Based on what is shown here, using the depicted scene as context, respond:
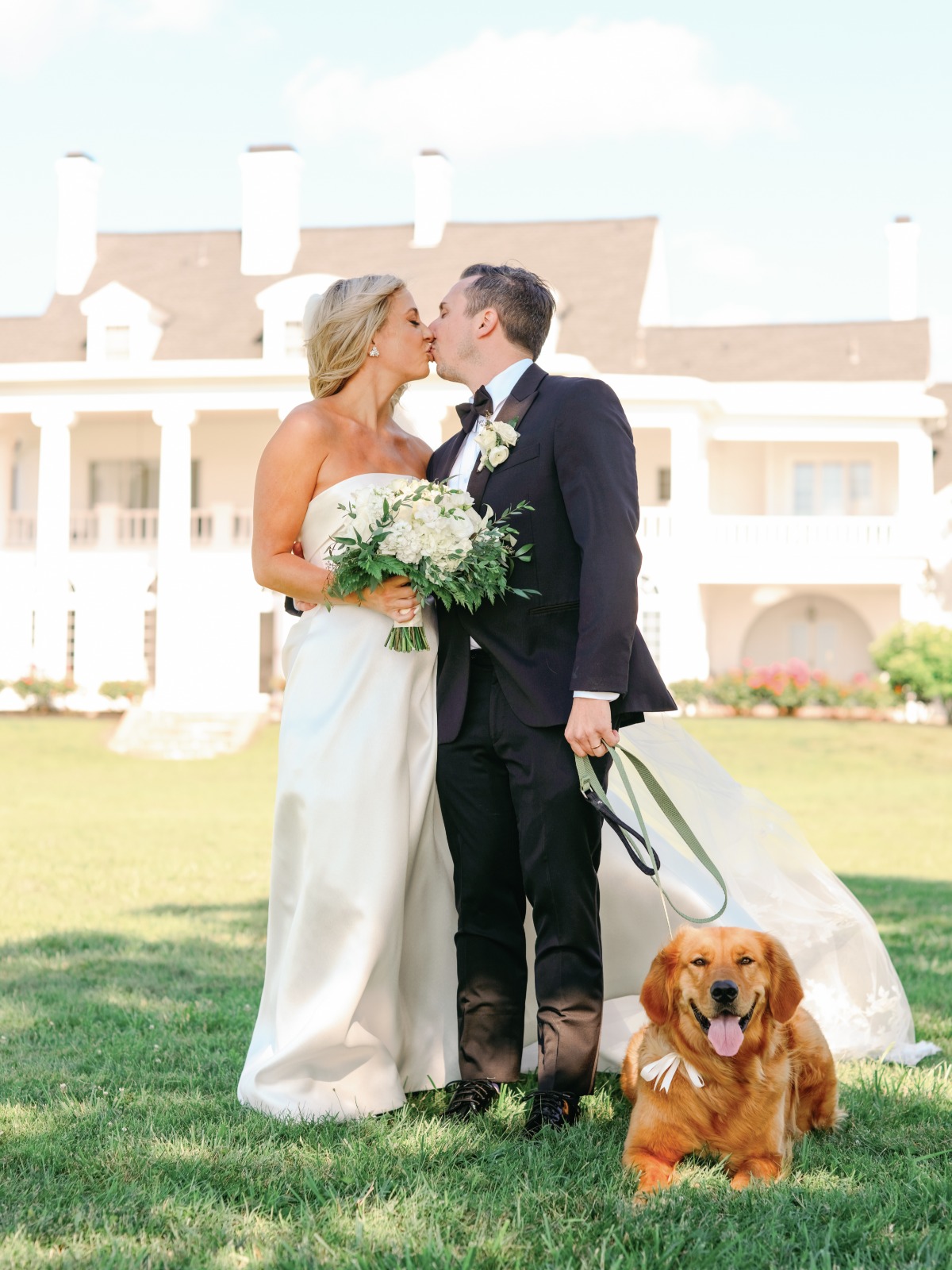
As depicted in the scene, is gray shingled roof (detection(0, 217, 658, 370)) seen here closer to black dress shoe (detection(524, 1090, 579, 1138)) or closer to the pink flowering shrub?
the pink flowering shrub

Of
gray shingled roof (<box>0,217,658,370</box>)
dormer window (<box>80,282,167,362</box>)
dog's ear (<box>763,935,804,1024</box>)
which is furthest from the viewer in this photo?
gray shingled roof (<box>0,217,658,370</box>)

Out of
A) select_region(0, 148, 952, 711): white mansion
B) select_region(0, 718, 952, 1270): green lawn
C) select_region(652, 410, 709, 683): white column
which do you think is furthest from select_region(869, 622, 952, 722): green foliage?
select_region(0, 718, 952, 1270): green lawn

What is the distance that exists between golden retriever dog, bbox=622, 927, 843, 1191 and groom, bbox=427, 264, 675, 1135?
474mm

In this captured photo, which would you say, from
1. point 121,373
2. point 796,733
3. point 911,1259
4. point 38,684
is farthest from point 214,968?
point 121,373

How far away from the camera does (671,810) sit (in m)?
4.29

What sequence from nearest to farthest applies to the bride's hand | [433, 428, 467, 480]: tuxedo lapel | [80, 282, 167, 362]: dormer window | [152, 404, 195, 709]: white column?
1. the bride's hand
2. [433, 428, 467, 480]: tuxedo lapel
3. [152, 404, 195, 709]: white column
4. [80, 282, 167, 362]: dormer window

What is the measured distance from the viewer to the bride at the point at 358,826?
4367 millimetres

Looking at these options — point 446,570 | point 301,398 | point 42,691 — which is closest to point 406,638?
point 446,570

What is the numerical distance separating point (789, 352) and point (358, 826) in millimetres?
31431

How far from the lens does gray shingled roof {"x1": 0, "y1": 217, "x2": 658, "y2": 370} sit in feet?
106

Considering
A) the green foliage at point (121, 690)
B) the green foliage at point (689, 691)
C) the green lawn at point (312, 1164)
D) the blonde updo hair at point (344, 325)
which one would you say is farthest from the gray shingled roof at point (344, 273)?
the blonde updo hair at point (344, 325)

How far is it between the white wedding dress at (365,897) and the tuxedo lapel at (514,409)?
0.37m

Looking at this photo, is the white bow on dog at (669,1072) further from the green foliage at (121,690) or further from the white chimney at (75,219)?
the white chimney at (75,219)

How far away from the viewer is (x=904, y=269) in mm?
36219
